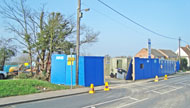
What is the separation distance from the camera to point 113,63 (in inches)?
904

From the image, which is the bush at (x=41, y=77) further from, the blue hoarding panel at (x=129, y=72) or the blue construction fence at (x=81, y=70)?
the blue hoarding panel at (x=129, y=72)

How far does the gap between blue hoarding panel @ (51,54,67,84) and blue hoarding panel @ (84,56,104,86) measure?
2.19 m

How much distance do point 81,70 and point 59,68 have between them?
7.81 ft

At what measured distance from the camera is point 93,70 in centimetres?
1486

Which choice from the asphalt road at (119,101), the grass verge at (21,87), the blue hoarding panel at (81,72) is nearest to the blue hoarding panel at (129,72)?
the blue hoarding panel at (81,72)

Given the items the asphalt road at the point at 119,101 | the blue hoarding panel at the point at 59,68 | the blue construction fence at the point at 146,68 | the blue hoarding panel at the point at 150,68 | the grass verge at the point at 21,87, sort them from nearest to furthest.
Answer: the asphalt road at the point at 119,101 < the grass verge at the point at 21,87 < the blue hoarding panel at the point at 59,68 < the blue construction fence at the point at 146,68 < the blue hoarding panel at the point at 150,68

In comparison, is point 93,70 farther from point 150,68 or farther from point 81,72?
point 150,68

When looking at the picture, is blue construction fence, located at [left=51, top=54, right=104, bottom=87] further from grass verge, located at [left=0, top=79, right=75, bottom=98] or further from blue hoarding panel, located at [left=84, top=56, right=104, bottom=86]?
grass verge, located at [left=0, top=79, right=75, bottom=98]

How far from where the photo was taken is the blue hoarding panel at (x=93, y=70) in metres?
14.4

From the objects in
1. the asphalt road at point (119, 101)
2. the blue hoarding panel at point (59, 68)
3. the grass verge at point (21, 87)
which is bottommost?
A: the asphalt road at point (119, 101)

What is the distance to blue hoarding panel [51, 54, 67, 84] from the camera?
1512 cm

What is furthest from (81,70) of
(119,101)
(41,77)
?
(119,101)

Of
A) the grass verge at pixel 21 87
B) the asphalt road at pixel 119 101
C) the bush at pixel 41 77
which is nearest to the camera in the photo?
the asphalt road at pixel 119 101

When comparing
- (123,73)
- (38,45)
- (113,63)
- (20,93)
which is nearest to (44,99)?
(20,93)
